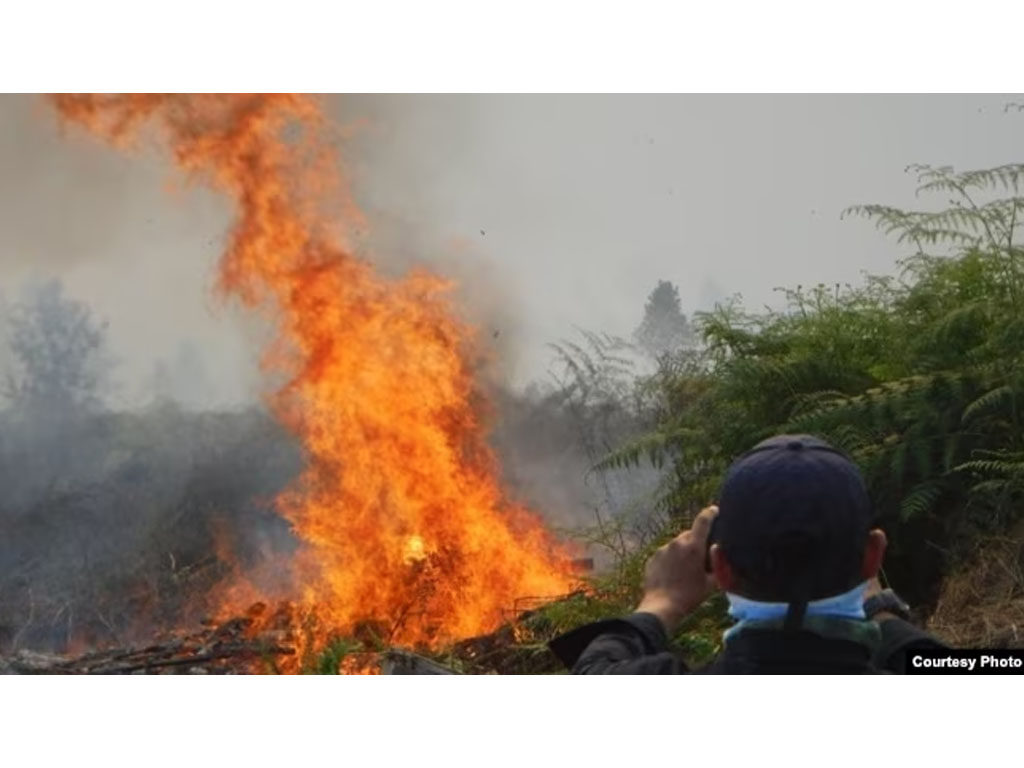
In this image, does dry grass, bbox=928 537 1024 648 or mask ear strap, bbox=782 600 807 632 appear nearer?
mask ear strap, bbox=782 600 807 632

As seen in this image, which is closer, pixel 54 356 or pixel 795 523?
pixel 795 523

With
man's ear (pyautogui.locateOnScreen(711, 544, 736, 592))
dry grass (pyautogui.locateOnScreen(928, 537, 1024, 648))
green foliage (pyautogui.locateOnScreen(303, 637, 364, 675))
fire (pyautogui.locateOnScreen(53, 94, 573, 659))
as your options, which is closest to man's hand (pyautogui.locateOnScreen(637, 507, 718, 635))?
man's ear (pyautogui.locateOnScreen(711, 544, 736, 592))

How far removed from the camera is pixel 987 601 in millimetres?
5676

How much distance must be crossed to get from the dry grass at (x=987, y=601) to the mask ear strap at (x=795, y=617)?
9.32 feet

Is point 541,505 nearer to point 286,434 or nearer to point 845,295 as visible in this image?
point 286,434

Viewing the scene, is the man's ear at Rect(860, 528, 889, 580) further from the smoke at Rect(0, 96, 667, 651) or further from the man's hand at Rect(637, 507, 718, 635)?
the smoke at Rect(0, 96, 667, 651)

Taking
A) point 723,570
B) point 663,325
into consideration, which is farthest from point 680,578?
point 663,325

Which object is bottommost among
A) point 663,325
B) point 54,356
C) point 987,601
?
point 987,601

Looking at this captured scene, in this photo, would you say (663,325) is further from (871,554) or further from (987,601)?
(871,554)

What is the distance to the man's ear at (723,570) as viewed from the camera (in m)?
2.88

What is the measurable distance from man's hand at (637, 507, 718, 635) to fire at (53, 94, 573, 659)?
3741 mm

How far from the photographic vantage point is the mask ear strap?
2.83 metres

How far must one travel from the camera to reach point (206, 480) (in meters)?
7.43

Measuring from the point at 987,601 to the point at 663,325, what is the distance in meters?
1.93
